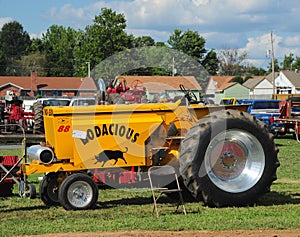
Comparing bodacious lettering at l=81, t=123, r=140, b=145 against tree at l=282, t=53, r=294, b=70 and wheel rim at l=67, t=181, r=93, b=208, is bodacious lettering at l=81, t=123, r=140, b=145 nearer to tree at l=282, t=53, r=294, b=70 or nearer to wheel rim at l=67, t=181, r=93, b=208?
wheel rim at l=67, t=181, r=93, b=208

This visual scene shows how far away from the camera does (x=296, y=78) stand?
93438 millimetres

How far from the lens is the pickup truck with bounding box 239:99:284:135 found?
2947 cm

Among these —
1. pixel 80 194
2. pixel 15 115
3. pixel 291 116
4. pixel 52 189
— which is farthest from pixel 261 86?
pixel 80 194

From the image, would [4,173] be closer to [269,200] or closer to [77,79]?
[269,200]

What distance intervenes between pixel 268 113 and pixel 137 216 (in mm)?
22037

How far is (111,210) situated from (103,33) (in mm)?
62783

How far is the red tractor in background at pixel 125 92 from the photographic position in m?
11.2

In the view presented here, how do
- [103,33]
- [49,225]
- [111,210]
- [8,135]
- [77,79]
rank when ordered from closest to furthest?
1. [49,225]
2. [111,210]
3. [8,135]
4. [103,33]
5. [77,79]

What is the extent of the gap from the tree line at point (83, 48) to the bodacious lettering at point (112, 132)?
3463 centimetres

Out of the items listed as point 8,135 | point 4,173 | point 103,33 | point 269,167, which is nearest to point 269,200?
point 269,167

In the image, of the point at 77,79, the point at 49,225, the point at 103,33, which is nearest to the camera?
the point at 49,225

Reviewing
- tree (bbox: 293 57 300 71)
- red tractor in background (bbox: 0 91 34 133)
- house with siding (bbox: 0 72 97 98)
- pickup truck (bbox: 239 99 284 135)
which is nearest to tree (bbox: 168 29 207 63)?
house with siding (bbox: 0 72 97 98)

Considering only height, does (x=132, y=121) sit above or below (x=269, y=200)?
above

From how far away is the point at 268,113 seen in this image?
30797 millimetres
